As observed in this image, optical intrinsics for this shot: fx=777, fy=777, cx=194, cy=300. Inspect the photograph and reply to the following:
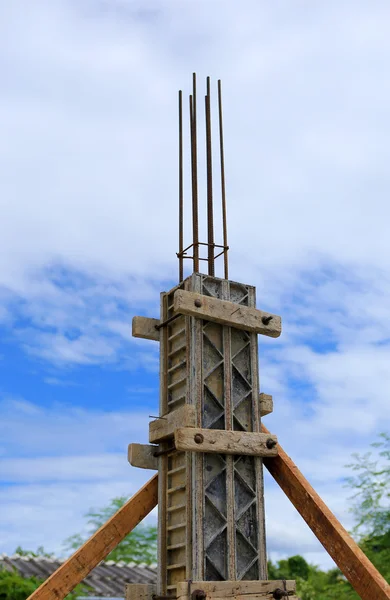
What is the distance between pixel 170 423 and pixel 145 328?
150cm

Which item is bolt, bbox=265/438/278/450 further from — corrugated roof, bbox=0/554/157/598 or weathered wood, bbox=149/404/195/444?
corrugated roof, bbox=0/554/157/598

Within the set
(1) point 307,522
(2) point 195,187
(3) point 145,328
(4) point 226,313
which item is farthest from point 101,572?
(2) point 195,187

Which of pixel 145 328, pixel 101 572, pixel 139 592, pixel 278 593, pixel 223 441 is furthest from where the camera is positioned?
pixel 101 572

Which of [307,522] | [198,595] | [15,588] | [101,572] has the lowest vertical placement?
[198,595]

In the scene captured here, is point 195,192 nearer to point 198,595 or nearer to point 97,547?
point 97,547

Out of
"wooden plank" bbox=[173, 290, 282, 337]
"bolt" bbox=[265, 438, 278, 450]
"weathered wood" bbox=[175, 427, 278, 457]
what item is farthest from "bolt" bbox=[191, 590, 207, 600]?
"wooden plank" bbox=[173, 290, 282, 337]

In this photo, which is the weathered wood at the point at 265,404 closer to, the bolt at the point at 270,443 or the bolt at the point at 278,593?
the bolt at the point at 270,443

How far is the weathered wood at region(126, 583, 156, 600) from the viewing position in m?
9.01

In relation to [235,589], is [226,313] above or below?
above

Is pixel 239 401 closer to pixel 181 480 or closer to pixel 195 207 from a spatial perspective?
pixel 181 480

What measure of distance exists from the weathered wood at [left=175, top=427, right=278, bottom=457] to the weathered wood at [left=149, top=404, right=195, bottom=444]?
0.15 meters

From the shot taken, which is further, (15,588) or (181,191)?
(15,588)

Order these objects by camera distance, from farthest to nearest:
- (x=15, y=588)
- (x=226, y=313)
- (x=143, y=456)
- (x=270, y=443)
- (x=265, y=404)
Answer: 1. (x=15, y=588)
2. (x=265, y=404)
3. (x=143, y=456)
4. (x=226, y=313)
5. (x=270, y=443)

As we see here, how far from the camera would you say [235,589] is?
8453 millimetres
